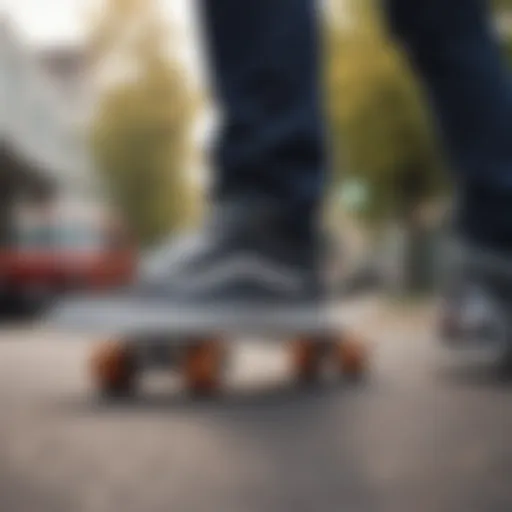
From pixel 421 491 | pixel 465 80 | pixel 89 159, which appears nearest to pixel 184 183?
pixel 89 159

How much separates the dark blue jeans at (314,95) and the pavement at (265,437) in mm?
85

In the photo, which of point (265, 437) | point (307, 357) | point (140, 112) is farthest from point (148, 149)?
point (265, 437)

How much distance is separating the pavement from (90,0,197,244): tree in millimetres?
91

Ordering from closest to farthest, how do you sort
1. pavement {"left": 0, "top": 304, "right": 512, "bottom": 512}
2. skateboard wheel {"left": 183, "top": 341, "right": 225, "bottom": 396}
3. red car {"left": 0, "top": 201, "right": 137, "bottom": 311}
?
pavement {"left": 0, "top": 304, "right": 512, "bottom": 512}
red car {"left": 0, "top": 201, "right": 137, "bottom": 311}
skateboard wheel {"left": 183, "top": 341, "right": 225, "bottom": 396}

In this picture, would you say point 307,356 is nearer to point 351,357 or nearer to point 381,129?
point 351,357

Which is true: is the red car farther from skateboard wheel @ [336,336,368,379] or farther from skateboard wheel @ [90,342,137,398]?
skateboard wheel @ [336,336,368,379]

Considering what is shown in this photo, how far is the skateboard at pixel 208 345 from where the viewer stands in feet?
2.52

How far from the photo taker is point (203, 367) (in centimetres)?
79

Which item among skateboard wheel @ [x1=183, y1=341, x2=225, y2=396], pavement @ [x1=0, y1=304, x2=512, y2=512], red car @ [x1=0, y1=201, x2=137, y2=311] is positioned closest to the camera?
pavement @ [x1=0, y1=304, x2=512, y2=512]

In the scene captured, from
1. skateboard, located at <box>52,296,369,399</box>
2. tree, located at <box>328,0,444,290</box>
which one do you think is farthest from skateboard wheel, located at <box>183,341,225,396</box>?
tree, located at <box>328,0,444,290</box>

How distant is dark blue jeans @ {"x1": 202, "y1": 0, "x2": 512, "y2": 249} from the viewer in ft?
2.48

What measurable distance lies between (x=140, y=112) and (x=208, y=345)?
13 cm

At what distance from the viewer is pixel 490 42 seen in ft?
2.59

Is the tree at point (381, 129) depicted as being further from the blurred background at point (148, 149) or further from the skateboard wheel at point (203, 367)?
the skateboard wheel at point (203, 367)
